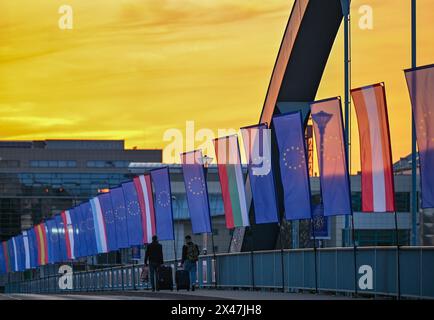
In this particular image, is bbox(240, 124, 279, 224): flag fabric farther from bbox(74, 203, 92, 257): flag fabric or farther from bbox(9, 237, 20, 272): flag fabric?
bbox(9, 237, 20, 272): flag fabric

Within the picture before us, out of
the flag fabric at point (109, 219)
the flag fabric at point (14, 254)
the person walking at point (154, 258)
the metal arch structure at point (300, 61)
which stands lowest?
the flag fabric at point (14, 254)

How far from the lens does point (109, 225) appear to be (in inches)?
2285

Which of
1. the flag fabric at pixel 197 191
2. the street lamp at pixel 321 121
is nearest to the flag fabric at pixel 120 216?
the flag fabric at pixel 197 191

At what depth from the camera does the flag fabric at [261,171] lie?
33.5 metres

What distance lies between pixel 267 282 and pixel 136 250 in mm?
26957

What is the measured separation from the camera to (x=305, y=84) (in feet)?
140

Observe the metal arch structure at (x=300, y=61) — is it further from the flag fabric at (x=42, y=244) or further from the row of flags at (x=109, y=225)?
the flag fabric at (x=42, y=244)

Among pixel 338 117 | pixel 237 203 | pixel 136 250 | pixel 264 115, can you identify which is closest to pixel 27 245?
pixel 136 250

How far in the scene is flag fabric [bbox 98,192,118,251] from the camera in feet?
188

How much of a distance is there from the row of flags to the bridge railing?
115 inches

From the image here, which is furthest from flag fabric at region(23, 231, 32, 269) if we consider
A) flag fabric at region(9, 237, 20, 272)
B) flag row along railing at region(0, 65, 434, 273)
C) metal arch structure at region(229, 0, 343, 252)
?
metal arch structure at region(229, 0, 343, 252)

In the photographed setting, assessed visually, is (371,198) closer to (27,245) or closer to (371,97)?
(371,97)

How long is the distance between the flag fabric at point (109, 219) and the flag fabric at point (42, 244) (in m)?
21.6
